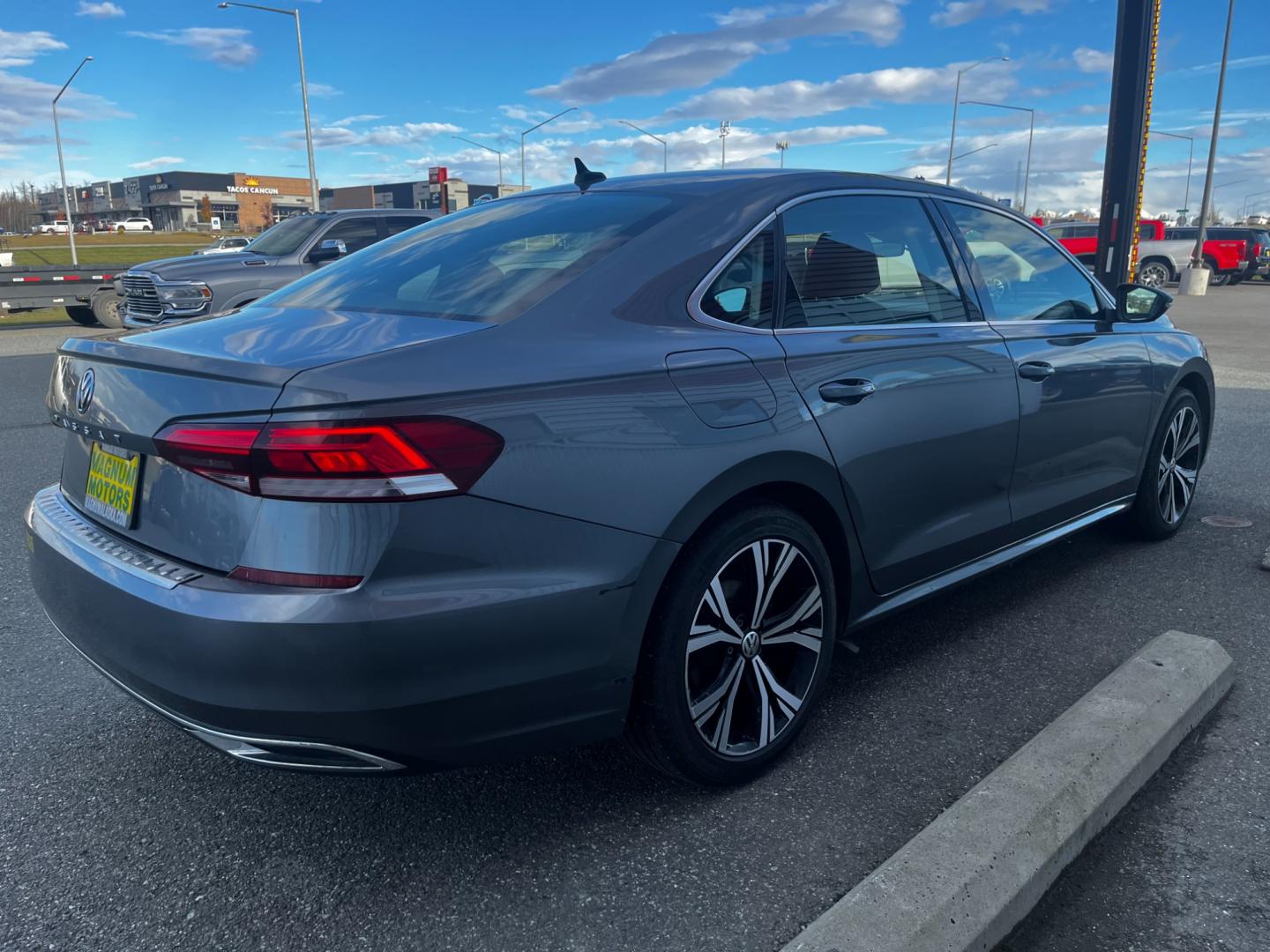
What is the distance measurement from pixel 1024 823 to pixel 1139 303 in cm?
301

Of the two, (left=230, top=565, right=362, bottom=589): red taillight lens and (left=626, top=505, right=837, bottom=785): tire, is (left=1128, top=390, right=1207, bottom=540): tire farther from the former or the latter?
(left=230, top=565, right=362, bottom=589): red taillight lens

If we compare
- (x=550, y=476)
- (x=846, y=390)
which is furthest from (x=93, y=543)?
(x=846, y=390)

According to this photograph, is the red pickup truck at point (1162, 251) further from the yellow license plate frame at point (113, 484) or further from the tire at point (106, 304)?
the yellow license plate frame at point (113, 484)

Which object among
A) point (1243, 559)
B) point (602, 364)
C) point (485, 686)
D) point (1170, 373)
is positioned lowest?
point (1243, 559)

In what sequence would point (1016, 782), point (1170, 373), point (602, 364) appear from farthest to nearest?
1. point (1170, 373)
2. point (1016, 782)
3. point (602, 364)

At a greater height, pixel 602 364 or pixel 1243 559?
pixel 602 364

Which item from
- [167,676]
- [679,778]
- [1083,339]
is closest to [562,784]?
[679,778]

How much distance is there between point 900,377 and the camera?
2932 millimetres

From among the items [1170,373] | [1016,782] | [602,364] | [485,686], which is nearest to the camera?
[485,686]

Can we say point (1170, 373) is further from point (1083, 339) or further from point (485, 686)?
point (485, 686)

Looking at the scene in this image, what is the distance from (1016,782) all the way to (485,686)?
4.29 ft

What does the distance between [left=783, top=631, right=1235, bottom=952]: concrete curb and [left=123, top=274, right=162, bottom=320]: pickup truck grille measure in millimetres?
10241

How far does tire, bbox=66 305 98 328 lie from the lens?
16750mm

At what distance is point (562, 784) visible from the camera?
2682 millimetres
